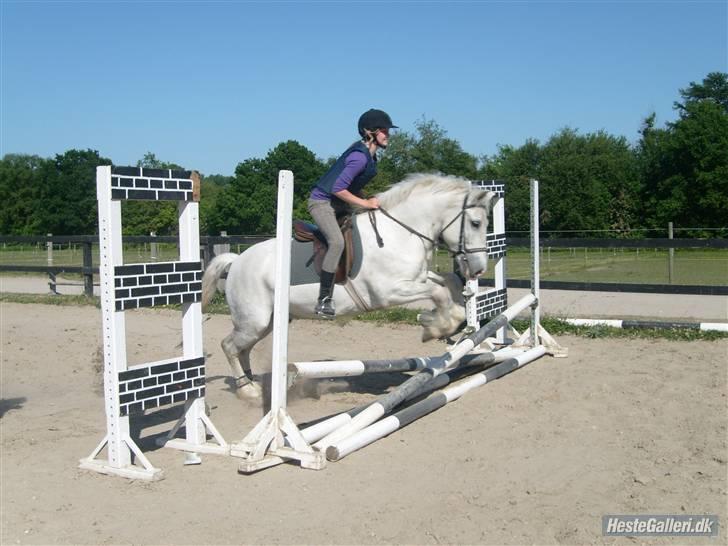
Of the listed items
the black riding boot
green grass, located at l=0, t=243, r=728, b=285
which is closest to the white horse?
the black riding boot

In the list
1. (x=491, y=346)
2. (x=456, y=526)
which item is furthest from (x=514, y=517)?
(x=491, y=346)

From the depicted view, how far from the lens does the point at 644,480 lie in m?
3.78

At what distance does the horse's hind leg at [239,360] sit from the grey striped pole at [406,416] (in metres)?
1.65

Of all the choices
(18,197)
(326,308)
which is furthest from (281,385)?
(18,197)

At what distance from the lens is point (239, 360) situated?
21.4ft

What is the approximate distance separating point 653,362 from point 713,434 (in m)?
2.40

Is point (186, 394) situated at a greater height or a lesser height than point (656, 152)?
lesser

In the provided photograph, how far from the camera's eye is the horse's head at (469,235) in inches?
227

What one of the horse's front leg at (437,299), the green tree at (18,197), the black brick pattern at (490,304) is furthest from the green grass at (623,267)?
the green tree at (18,197)

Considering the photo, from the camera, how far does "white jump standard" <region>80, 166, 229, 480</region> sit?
13.9 feet

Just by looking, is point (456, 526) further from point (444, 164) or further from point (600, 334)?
point (444, 164)

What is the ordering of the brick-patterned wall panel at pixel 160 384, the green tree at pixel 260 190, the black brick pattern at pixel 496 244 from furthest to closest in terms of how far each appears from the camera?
the green tree at pixel 260 190
the black brick pattern at pixel 496 244
the brick-patterned wall panel at pixel 160 384

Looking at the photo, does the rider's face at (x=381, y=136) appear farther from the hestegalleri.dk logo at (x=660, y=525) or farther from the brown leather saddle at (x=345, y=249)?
the hestegalleri.dk logo at (x=660, y=525)

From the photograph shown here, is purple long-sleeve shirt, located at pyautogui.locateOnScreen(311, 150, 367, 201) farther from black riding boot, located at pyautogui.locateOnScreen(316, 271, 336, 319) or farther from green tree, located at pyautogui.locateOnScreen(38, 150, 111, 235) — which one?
green tree, located at pyautogui.locateOnScreen(38, 150, 111, 235)
